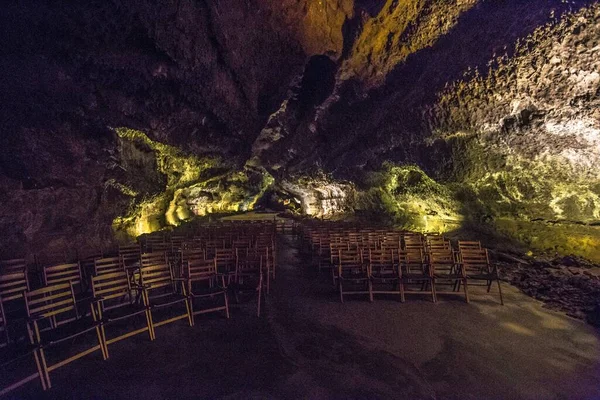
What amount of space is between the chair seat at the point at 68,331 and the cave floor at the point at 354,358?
452mm

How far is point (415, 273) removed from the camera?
25.3 feet

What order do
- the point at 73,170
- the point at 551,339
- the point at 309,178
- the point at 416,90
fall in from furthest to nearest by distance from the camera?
the point at 309,178 < the point at 416,90 < the point at 73,170 < the point at 551,339

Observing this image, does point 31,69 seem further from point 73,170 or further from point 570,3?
point 570,3

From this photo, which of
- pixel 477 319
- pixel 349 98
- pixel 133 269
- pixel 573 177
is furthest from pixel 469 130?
pixel 133 269

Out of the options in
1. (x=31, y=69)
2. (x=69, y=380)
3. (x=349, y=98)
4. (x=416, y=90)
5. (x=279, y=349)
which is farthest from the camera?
(x=349, y=98)

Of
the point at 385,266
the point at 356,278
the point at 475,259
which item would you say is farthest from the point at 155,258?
the point at 475,259

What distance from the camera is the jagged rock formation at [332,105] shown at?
859cm

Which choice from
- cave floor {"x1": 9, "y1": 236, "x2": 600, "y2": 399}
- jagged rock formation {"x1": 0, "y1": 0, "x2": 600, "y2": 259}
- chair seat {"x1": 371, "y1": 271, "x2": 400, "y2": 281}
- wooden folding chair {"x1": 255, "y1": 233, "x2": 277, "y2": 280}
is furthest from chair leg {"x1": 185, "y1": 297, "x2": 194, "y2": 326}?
jagged rock formation {"x1": 0, "y1": 0, "x2": 600, "y2": 259}

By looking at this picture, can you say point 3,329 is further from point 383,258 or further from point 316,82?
point 316,82

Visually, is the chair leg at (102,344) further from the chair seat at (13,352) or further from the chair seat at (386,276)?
the chair seat at (386,276)

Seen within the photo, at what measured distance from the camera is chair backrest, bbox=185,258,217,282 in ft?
19.1

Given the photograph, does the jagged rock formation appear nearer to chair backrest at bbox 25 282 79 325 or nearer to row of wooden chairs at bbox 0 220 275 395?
row of wooden chairs at bbox 0 220 275 395

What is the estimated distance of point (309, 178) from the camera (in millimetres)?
22922

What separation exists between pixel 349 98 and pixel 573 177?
36.8 feet
